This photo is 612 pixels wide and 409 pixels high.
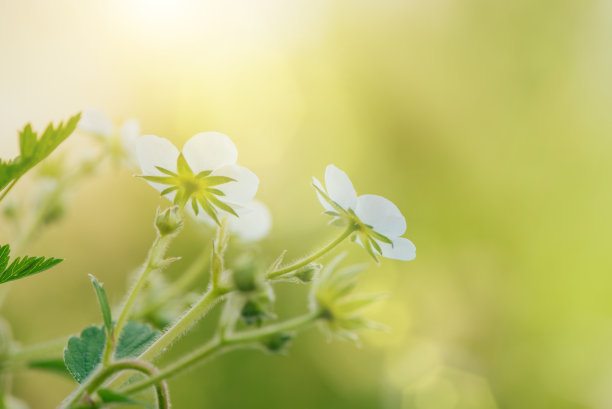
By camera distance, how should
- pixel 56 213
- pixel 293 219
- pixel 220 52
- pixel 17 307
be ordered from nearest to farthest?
pixel 56 213 → pixel 17 307 → pixel 293 219 → pixel 220 52

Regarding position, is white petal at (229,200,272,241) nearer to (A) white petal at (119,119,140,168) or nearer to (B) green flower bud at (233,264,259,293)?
(A) white petal at (119,119,140,168)

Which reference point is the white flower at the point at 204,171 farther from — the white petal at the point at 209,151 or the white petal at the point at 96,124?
the white petal at the point at 96,124

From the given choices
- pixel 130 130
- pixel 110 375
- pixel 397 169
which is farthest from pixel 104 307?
pixel 397 169

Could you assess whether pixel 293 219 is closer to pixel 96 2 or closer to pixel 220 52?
pixel 220 52

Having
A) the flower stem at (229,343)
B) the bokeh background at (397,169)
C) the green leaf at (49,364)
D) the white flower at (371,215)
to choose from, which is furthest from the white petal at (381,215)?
the bokeh background at (397,169)

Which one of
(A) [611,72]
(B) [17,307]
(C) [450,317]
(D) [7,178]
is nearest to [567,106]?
(A) [611,72]
